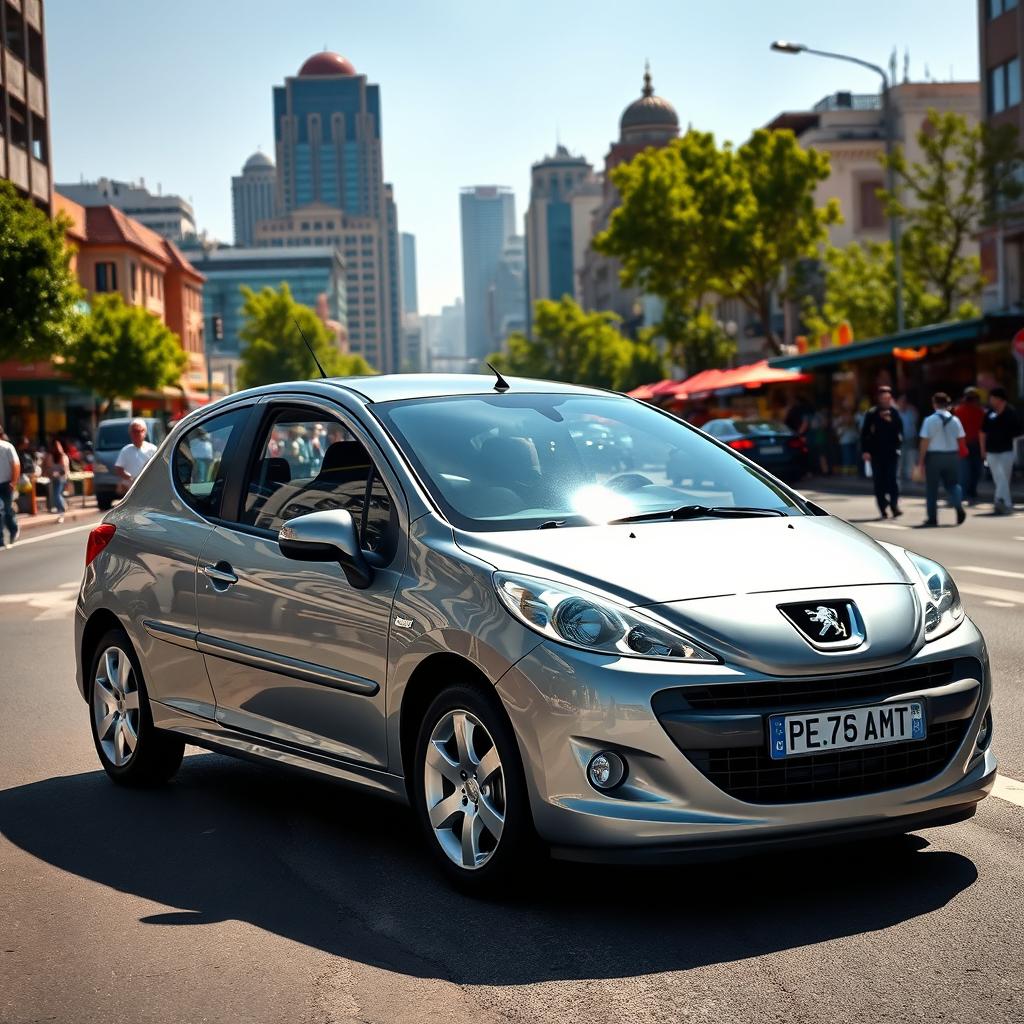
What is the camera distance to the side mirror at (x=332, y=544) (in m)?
5.36

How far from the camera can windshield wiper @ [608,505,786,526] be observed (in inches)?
211

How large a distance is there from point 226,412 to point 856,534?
2.62 meters

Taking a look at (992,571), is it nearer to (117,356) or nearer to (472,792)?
(472,792)

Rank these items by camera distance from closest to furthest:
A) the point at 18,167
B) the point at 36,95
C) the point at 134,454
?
the point at 134,454
the point at 18,167
the point at 36,95

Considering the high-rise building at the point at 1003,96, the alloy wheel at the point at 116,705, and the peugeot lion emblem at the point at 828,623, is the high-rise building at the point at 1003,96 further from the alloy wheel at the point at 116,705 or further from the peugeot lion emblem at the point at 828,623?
the peugeot lion emblem at the point at 828,623

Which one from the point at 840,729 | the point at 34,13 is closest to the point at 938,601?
the point at 840,729

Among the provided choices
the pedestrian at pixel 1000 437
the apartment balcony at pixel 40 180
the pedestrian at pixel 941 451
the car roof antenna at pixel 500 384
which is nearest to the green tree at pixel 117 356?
the apartment balcony at pixel 40 180

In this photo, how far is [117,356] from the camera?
67750 mm

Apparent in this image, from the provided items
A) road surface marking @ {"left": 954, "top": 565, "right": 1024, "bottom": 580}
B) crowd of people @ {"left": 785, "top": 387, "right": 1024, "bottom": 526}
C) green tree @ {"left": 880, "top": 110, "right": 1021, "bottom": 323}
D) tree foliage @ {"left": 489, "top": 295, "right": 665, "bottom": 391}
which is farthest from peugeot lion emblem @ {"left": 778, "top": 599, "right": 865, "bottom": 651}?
tree foliage @ {"left": 489, "top": 295, "right": 665, "bottom": 391}

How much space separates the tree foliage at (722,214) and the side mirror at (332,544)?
5015 cm

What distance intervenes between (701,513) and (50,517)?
3185 centimetres

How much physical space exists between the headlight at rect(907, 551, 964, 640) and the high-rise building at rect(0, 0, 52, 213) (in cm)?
5484

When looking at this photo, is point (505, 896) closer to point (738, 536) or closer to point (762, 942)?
point (762, 942)

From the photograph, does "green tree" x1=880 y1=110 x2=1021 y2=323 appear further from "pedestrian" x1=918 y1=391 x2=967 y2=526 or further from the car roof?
the car roof
